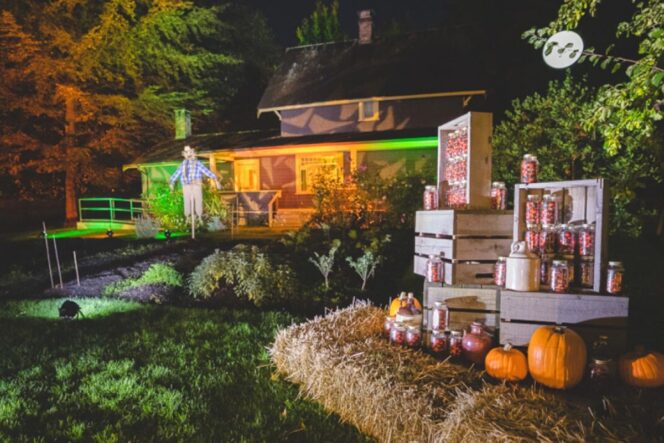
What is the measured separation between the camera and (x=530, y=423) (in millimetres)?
2367

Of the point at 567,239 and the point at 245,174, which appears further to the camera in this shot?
the point at 245,174

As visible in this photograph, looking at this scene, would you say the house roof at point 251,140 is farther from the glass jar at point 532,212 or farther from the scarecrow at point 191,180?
the glass jar at point 532,212

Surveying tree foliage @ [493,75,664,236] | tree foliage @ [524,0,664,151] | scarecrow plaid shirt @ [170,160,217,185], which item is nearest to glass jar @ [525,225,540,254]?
tree foliage @ [524,0,664,151]

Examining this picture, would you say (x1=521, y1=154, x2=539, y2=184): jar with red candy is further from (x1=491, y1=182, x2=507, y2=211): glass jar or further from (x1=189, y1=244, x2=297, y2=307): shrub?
(x1=189, y1=244, x2=297, y2=307): shrub

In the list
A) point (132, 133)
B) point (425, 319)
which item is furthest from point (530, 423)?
point (132, 133)

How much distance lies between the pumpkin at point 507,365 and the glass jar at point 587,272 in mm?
931

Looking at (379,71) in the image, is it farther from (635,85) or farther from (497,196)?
(635,85)

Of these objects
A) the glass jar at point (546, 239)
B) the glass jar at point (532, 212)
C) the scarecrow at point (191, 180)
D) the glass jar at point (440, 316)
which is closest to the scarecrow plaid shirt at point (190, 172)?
the scarecrow at point (191, 180)

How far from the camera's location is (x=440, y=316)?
12.7ft

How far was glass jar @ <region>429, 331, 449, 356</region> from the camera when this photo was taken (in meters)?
3.91

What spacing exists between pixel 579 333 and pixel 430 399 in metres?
1.63

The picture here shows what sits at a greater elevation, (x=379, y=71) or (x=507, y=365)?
(x=379, y=71)

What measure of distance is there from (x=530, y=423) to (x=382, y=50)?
60.6 feet

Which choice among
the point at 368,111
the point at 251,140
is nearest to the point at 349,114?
the point at 368,111
